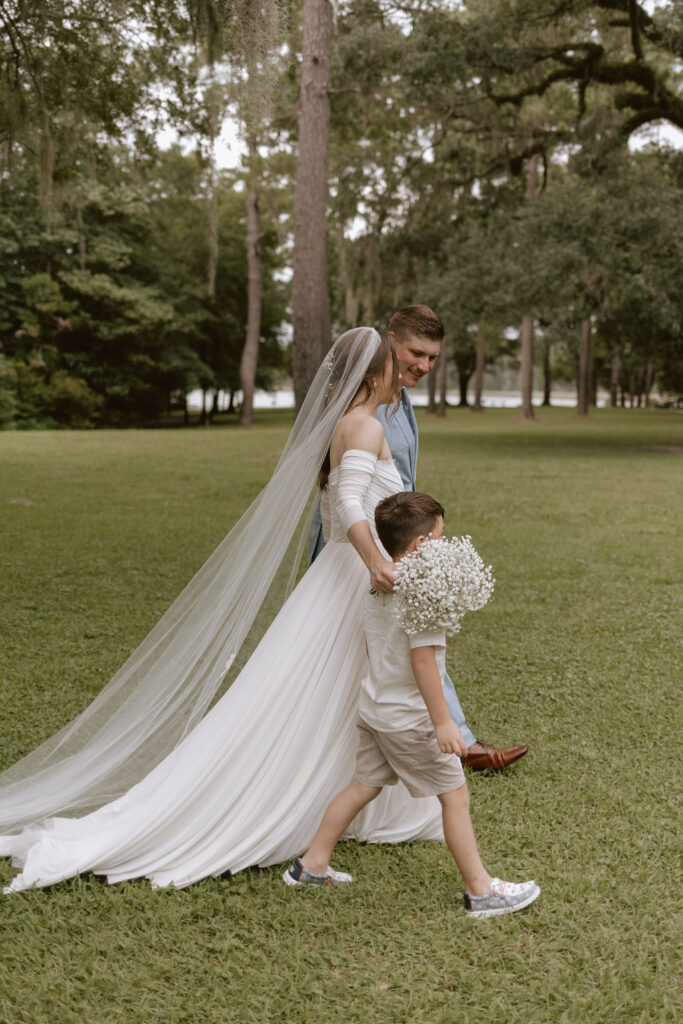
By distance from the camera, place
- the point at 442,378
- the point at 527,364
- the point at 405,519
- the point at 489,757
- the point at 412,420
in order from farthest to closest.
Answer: the point at 442,378 < the point at 527,364 < the point at 489,757 < the point at 412,420 < the point at 405,519

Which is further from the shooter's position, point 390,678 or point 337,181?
point 337,181

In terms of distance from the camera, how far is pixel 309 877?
277cm

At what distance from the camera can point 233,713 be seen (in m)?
2.92

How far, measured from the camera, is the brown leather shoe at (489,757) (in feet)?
12.0

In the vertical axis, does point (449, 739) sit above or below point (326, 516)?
below

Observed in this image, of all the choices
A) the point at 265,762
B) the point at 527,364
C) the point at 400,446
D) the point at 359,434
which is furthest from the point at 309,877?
the point at 527,364

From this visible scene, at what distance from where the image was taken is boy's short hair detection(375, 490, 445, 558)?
264 centimetres

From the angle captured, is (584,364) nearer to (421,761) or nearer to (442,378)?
(442,378)

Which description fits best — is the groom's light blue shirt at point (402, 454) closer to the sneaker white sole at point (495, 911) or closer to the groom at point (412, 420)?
the groom at point (412, 420)

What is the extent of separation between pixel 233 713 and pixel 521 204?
18827 millimetres

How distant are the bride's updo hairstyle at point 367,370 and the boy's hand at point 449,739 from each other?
3.49 feet

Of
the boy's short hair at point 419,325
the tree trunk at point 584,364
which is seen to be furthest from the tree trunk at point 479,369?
the boy's short hair at point 419,325

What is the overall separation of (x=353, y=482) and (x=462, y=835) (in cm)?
109

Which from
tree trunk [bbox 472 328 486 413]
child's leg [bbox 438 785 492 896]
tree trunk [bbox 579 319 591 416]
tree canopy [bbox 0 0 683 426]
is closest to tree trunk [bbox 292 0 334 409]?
tree canopy [bbox 0 0 683 426]
